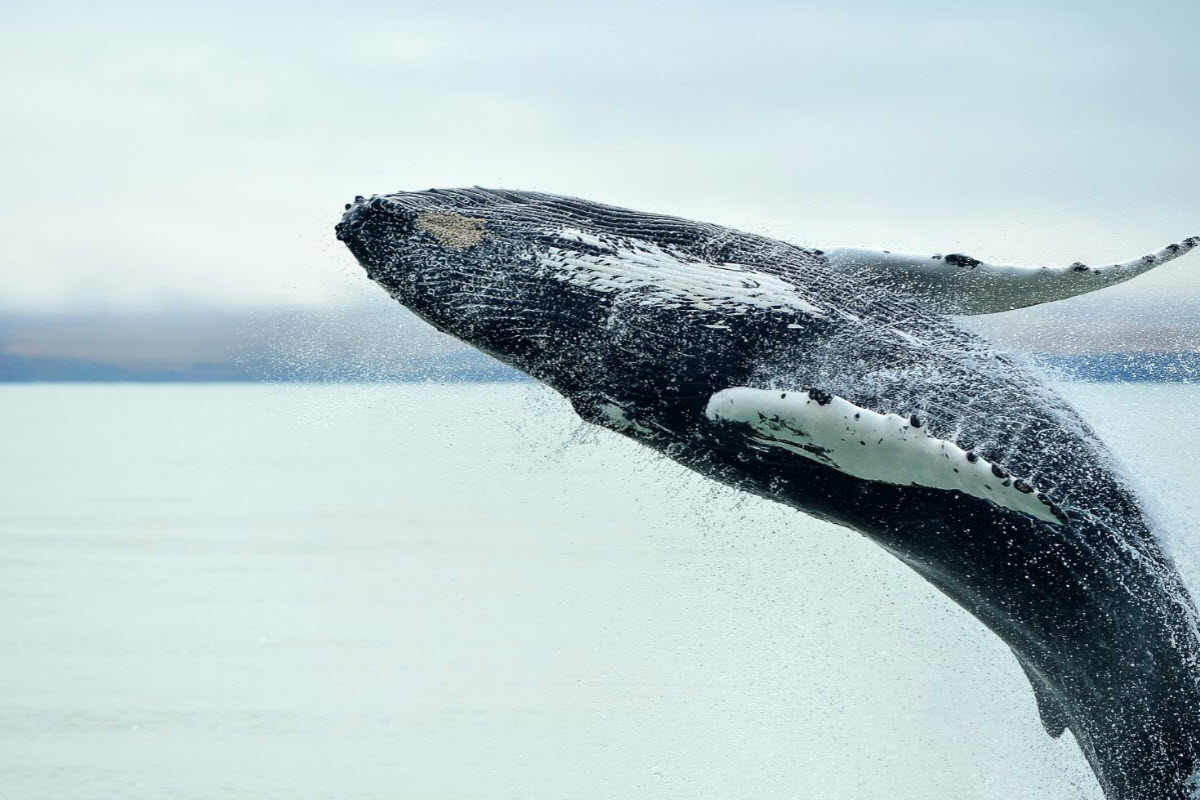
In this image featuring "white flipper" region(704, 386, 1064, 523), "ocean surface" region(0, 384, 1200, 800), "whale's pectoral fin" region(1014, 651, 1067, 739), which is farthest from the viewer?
"ocean surface" region(0, 384, 1200, 800)

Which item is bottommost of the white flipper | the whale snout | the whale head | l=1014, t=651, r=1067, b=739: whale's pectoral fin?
l=1014, t=651, r=1067, b=739: whale's pectoral fin

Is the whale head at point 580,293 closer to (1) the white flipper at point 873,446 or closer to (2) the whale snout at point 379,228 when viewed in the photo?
(2) the whale snout at point 379,228

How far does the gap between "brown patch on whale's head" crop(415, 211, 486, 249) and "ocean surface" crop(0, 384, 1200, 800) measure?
1.82 ft

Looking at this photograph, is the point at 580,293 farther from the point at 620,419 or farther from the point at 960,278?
the point at 960,278

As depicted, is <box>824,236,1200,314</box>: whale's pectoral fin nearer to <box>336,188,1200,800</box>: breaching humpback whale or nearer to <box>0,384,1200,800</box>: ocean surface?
<box>336,188,1200,800</box>: breaching humpback whale

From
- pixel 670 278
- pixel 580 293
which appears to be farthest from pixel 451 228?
pixel 670 278

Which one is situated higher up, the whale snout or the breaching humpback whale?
the whale snout

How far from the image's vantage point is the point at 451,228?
11.7ft

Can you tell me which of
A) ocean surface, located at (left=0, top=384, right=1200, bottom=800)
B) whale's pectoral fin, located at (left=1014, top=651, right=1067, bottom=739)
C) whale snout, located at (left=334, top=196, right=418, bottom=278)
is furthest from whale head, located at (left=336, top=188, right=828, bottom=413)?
whale's pectoral fin, located at (left=1014, top=651, right=1067, bottom=739)

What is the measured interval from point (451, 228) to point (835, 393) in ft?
4.45

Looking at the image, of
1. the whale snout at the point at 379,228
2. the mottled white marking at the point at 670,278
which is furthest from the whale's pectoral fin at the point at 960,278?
the whale snout at the point at 379,228

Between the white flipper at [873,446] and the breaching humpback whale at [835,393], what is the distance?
0.02 m

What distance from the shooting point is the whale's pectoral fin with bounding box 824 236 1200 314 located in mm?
3816

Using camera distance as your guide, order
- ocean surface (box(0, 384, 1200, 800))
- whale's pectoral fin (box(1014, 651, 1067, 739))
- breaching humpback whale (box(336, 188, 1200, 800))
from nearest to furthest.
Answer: breaching humpback whale (box(336, 188, 1200, 800))
whale's pectoral fin (box(1014, 651, 1067, 739))
ocean surface (box(0, 384, 1200, 800))
